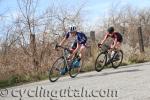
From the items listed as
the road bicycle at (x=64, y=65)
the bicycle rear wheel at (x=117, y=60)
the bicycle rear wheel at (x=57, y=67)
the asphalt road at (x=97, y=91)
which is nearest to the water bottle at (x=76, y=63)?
the road bicycle at (x=64, y=65)

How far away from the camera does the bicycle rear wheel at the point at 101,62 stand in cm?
1710

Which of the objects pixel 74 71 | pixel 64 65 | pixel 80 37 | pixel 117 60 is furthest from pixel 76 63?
pixel 117 60

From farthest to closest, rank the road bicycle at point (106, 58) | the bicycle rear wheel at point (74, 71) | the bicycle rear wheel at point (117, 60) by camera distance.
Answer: the bicycle rear wheel at point (117, 60), the road bicycle at point (106, 58), the bicycle rear wheel at point (74, 71)

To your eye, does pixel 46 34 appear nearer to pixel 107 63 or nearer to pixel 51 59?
pixel 51 59

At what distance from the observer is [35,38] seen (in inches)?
740

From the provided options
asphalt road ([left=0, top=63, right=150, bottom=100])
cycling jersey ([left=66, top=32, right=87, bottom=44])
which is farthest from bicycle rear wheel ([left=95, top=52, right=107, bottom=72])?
asphalt road ([left=0, top=63, right=150, bottom=100])

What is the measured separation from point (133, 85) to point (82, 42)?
4.01m

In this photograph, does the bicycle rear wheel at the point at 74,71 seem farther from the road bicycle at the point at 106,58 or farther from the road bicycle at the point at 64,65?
the road bicycle at the point at 106,58

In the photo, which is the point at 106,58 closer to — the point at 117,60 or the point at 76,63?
the point at 117,60

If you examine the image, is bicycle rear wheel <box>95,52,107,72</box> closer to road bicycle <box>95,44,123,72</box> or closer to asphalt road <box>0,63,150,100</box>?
road bicycle <box>95,44,123,72</box>

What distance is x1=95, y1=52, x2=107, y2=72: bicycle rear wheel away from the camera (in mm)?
17100

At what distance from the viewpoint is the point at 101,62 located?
56.9ft

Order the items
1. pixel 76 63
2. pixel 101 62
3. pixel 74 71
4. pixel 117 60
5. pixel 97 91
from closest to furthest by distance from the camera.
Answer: pixel 97 91 < pixel 76 63 < pixel 74 71 < pixel 101 62 < pixel 117 60

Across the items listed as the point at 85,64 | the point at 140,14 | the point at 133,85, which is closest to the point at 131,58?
the point at 85,64
